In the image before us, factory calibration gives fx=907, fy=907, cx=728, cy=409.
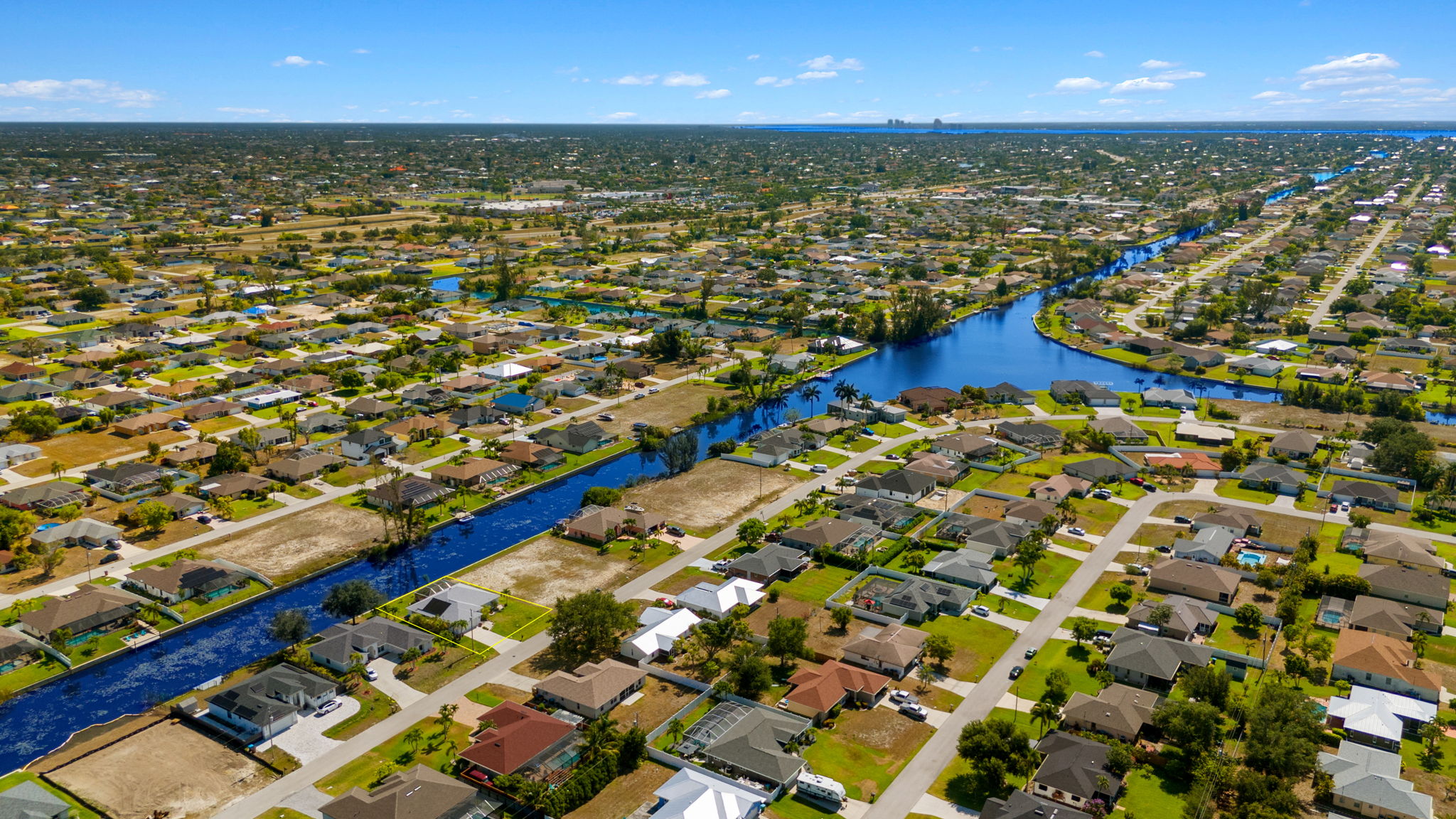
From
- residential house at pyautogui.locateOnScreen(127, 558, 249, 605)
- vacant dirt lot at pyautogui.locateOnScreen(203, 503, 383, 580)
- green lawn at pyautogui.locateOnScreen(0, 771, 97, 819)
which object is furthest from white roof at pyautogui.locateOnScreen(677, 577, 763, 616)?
green lawn at pyautogui.locateOnScreen(0, 771, 97, 819)

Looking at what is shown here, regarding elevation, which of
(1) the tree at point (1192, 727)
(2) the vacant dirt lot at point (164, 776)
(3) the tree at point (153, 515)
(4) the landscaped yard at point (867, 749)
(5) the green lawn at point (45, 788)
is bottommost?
(4) the landscaped yard at point (867, 749)

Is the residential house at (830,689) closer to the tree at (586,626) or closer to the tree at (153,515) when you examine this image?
the tree at (586,626)

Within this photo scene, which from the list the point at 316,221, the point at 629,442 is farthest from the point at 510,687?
the point at 316,221

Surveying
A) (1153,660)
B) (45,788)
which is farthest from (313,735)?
(1153,660)

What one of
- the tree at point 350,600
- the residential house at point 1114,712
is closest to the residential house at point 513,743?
the tree at point 350,600

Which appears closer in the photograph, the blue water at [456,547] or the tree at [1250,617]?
the blue water at [456,547]

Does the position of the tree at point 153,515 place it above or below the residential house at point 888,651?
above

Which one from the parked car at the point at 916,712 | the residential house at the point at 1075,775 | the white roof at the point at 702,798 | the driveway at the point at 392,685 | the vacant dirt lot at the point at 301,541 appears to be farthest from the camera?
the vacant dirt lot at the point at 301,541
